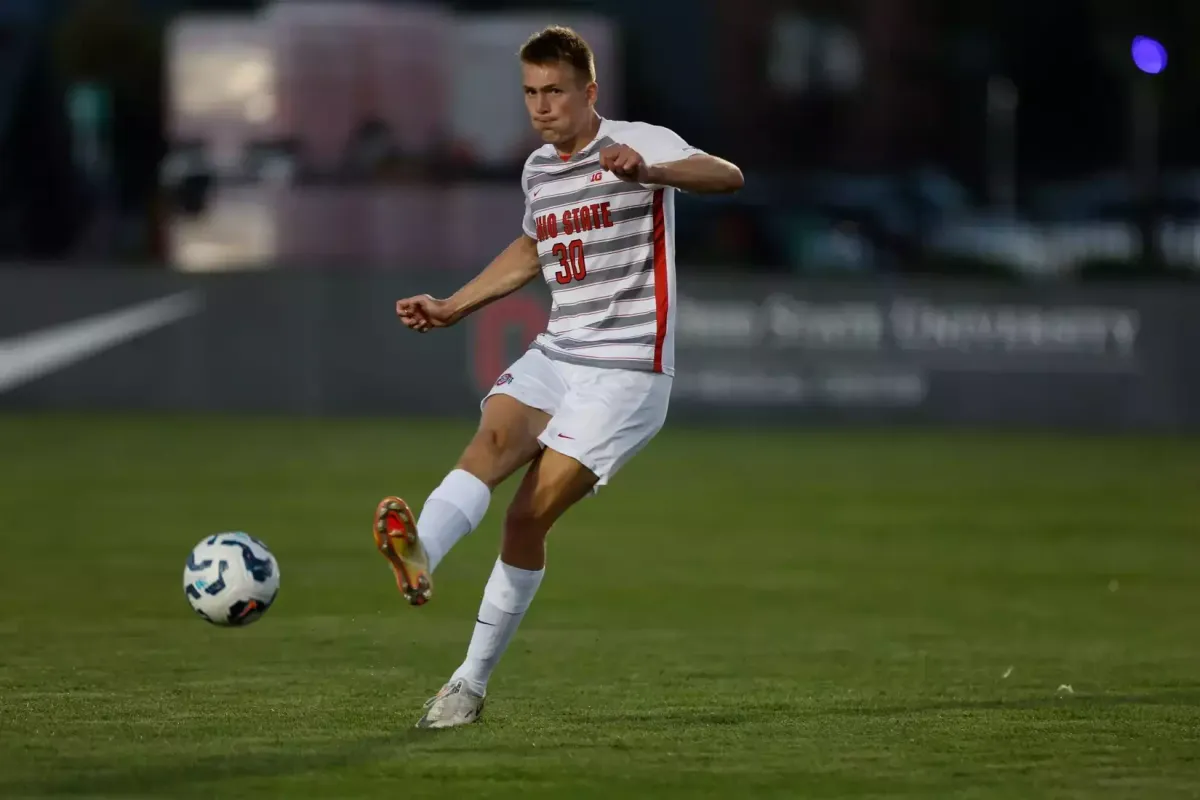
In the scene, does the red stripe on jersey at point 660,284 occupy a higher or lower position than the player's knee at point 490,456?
higher

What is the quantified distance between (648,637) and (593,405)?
8.54 ft

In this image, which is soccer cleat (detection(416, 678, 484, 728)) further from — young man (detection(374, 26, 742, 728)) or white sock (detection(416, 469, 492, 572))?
white sock (detection(416, 469, 492, 572))

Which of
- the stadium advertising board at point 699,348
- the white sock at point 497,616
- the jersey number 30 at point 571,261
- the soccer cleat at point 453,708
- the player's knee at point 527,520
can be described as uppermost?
the jersey number 30 at point 571,261

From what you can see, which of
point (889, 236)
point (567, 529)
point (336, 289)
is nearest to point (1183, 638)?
point (567, 529)

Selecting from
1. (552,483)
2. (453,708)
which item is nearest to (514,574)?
(552,483)

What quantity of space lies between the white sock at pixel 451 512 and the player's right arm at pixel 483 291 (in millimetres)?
633

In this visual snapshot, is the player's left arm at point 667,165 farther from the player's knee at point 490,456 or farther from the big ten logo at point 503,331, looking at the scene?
the big ten logo at point 503,331

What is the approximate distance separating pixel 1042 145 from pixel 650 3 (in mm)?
12925

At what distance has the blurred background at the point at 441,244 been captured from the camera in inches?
827

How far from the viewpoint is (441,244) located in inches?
998

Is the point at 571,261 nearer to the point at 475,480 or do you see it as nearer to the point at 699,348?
Answer: the point at 475,480

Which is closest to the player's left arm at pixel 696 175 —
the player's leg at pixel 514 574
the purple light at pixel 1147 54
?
the player's leg at pixel 514 574

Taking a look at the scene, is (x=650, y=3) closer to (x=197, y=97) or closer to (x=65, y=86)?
(x=65, y=86)

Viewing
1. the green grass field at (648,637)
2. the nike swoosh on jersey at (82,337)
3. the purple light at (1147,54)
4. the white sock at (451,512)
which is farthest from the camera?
the nike swoosh on jersey at (82,337)
